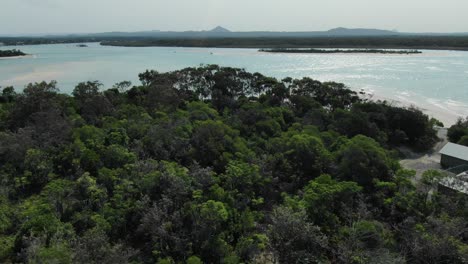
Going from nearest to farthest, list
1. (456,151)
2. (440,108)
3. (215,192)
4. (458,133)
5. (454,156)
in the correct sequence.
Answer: (215,192) < (454,156) < (456,151) < (458,133) < (440,108)

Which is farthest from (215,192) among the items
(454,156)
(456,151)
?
(456,151)

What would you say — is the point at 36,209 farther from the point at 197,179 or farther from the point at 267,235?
the point at 267,235

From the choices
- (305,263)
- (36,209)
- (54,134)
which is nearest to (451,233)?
(305,263)

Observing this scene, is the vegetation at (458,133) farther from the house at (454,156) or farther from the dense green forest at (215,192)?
the house at (454,156)

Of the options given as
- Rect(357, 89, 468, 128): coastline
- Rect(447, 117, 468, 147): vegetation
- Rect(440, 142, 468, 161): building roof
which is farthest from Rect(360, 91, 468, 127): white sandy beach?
Rect(440, 142, 468, 161): building roof

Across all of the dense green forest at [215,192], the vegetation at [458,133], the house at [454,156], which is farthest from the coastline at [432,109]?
the house at [454,156]

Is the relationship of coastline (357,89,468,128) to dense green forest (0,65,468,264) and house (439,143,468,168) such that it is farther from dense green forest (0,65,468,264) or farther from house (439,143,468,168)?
house (439,143,468,168)

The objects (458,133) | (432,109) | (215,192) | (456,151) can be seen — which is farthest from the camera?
(432,109)

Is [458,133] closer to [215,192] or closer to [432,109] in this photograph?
[432,109]
